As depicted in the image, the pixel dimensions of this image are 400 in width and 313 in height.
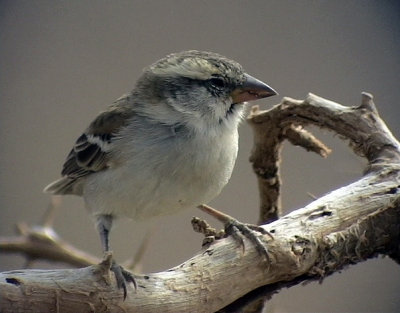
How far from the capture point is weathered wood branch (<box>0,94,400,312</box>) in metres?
1.56

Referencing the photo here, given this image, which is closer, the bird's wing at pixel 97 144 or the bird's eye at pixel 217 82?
the bird's eye at pixel 217 82

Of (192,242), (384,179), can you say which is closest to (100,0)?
(192,242)

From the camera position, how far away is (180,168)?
2.12 metres

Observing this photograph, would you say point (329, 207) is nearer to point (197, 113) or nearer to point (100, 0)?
point (197, 113)

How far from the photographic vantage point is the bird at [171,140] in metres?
2.14

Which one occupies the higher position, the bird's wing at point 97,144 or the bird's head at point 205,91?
the bird's head at point 205,91

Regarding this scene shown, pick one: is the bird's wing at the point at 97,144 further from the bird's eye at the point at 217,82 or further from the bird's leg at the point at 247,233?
the bird's leg at the point at 247,233

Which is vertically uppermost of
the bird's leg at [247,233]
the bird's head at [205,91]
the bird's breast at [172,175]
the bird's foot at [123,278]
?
the bird's head at [205,91]

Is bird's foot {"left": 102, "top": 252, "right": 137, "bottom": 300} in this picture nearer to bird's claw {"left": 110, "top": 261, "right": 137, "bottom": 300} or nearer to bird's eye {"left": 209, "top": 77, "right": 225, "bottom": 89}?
bird's claw {"left": 110, "top": 261, "right": 137, "bottom": 300}

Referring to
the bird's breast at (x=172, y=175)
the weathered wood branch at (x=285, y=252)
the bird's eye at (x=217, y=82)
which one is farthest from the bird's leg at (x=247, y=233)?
the bird's eye at (x=217, y=82)

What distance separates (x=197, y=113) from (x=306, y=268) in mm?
650

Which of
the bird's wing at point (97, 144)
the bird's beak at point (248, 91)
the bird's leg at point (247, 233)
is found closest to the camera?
the bird's leg at point (247, 233)

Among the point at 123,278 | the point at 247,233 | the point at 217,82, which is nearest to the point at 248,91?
the point at 217,82

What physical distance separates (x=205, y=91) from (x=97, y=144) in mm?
500
